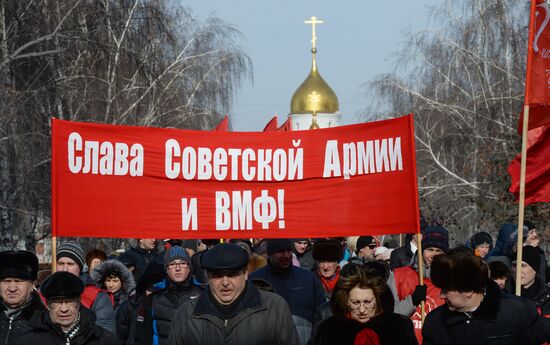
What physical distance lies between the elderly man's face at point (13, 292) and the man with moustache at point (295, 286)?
203cm

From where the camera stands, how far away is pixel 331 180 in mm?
9844

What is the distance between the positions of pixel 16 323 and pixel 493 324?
9.30 feet

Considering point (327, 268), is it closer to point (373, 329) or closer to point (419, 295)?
point (419, 295)

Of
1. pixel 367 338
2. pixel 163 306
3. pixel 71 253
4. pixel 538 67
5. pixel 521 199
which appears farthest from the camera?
pixel 538 67

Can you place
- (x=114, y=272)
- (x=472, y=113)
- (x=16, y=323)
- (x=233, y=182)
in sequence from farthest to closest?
(x=472, y=113)
(x=114, y=272)
(x=233, y=182)
(x=16, y=323)

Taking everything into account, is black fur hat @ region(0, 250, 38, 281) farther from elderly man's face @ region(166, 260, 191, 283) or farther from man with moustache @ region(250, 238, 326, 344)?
man with moustache @ region(250, 238, 326, 344)

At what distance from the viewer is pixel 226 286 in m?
6.52

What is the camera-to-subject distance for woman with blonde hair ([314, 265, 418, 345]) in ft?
22.5

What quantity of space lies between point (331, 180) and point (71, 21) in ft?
42.5

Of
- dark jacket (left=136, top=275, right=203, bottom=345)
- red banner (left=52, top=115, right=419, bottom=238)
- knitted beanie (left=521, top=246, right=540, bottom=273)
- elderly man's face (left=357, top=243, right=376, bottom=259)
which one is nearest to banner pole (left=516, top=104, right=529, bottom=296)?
knitted beanie (left=521, top=246, right=540, bottom=273)

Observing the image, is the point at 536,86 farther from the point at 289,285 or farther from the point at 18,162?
the point at 18,162

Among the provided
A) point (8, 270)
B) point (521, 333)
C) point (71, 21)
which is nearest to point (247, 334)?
point (521, 333)

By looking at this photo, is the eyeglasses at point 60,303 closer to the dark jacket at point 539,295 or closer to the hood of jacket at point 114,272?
the dark jacket at point 539,295

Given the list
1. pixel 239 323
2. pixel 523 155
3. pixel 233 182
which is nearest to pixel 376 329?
pixel 239 323
